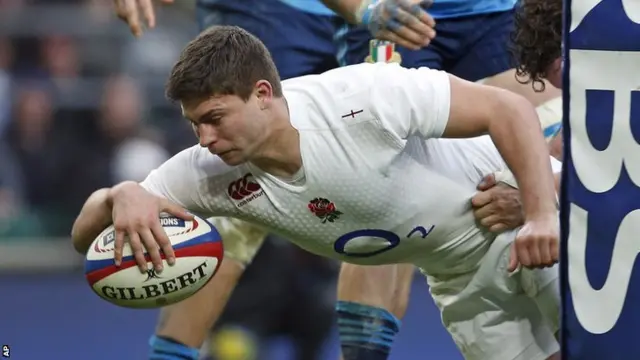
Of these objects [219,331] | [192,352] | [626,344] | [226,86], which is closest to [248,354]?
[219,331]

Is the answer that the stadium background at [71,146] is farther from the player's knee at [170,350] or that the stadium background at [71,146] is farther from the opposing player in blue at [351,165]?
the opposing player in blue at [351,165]

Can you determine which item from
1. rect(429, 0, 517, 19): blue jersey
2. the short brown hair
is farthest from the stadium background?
the short brown hair

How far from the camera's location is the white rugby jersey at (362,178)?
3.23 meters

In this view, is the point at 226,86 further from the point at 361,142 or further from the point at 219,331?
the point at 219,331

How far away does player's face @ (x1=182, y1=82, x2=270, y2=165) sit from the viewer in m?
3.13

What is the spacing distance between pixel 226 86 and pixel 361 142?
34 cm

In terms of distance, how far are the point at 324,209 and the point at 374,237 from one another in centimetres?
16

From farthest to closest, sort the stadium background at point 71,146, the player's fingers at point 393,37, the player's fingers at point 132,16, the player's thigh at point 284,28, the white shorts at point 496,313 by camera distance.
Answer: the stadium background at point 71,146 < the player's thigh at point 284,28 < the player's fingers at point 132,16 < the white shorts at point 496,313 < the player's fingers at point 393,37

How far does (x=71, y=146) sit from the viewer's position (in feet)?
26.3

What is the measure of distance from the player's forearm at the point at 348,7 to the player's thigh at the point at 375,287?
0.80m

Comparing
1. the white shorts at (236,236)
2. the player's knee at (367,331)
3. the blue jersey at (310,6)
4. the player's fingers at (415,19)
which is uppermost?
the blue jersey at (310,6)

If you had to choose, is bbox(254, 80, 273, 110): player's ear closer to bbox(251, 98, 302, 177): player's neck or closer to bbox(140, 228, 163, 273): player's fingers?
bbox(251, 98, 302, 177): player's neck

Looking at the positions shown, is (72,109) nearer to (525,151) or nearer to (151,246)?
(151,246)

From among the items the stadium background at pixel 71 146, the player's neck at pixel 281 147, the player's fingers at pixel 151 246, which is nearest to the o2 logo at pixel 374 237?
the player's neck at pixel 281 147
